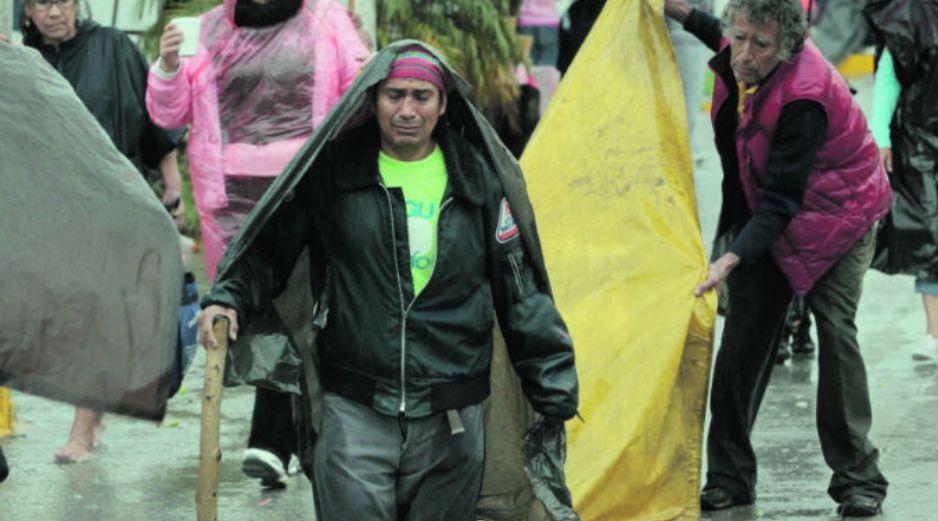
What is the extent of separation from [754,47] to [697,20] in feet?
1.83

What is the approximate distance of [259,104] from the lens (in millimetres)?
7410

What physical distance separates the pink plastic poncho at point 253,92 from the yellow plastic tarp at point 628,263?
2.78 ft

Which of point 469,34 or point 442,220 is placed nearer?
point 442,220

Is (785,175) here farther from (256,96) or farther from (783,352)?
(783,352)

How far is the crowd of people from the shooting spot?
5.29m

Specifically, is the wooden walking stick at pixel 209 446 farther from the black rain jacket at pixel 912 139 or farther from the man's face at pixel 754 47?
the black rain jacket at pixel 912 139

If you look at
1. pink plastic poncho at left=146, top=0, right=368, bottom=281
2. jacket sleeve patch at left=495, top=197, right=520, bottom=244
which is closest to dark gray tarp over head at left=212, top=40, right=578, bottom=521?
jacket sleeve patch at left=495, top=197, right=520, bottom=244

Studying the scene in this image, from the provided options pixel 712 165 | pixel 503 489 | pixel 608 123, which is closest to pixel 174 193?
pixel 608 123

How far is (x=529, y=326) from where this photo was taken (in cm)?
545

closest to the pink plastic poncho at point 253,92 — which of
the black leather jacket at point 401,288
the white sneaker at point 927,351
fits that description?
the black leather jacket at point 401,288

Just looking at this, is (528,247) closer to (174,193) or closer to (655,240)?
(655,240)

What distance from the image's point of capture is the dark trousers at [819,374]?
281 inches

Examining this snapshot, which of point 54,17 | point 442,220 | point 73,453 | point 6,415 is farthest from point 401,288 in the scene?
point 6,415

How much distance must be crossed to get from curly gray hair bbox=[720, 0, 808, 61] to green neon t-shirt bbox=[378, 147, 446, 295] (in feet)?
5.56
